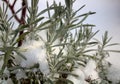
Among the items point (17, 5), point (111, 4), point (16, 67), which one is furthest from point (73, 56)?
point (111, 4)

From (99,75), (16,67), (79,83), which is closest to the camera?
(16,67)

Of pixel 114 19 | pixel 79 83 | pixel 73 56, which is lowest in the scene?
pixel 79 83

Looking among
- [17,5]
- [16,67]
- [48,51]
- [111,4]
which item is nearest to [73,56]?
[48,51]

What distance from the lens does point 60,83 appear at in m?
0.83

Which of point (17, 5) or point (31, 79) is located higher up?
point (17, 5)

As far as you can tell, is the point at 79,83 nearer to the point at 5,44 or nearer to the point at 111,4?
the point at 5,44

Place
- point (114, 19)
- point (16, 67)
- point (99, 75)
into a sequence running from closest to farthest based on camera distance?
point (16, 67) → point (99, 75) → point (114, 19)

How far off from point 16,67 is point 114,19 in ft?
2.58

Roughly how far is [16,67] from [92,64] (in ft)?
1.17

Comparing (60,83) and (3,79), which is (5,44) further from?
(60,83)

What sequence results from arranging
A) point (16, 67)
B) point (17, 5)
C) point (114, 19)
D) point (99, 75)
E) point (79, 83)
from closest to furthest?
point (16, 67)
point (79, 83)
point (99, 75)
point (17, 5)
point (114, 19)

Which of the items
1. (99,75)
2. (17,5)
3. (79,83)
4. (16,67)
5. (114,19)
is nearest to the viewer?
(16,67)

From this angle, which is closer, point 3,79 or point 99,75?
point 3,79

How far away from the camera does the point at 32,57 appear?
83 centimetres
